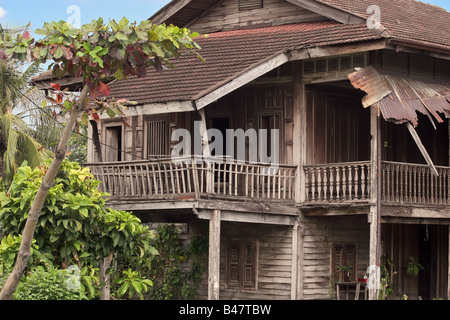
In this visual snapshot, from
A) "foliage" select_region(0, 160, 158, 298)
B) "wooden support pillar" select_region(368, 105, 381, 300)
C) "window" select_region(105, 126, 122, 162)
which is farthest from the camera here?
"window" select_region(105, 126, 122, 162)

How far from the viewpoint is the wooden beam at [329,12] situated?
19844mm

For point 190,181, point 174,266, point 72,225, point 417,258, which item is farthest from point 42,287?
point 417,258

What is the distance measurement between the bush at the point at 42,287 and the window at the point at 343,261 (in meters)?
8.72

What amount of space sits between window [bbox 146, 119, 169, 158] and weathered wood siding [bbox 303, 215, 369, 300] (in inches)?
154

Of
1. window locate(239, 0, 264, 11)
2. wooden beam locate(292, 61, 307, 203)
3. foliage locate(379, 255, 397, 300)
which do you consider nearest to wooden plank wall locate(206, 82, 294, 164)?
wooden beam locate(292, 61, 307, 203)

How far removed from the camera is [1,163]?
97.9 feet

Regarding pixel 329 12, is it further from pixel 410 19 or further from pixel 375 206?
pixel 375 206

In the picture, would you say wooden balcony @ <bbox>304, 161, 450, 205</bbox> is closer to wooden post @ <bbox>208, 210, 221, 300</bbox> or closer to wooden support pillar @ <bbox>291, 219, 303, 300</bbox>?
wooden support pillar @ <bbox>291, 219, 303, 300</bbox>

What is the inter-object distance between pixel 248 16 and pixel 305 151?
14.2 feet

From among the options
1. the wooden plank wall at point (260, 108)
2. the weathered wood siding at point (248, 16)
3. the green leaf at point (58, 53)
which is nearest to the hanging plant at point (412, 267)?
the wooden plank wall at point (260, 108)

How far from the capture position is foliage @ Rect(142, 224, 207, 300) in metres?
21.6

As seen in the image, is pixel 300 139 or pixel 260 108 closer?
pixel 300 139

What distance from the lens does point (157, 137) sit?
22062mm

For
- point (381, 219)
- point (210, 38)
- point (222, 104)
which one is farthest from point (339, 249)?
point (210, 38)
